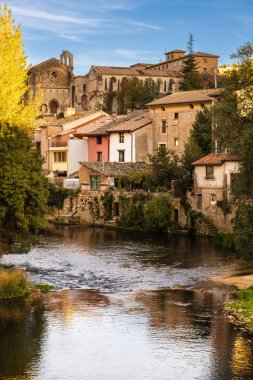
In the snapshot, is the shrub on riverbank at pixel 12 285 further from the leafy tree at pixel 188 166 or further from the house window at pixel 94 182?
the house window at pixel 94 182

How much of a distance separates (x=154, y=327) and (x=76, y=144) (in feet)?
177

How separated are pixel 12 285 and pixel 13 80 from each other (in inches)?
360

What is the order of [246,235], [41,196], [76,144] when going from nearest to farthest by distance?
[246,235], [41,196], [76,144]

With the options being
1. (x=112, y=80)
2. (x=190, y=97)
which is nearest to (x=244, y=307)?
(x=190, y=97)

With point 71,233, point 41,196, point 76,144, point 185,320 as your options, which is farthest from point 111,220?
point 185,320

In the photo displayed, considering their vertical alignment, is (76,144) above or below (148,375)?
above

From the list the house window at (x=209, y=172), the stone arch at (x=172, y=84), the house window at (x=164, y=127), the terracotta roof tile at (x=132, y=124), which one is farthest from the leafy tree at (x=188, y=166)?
the stone arch at (x=172, y=84)

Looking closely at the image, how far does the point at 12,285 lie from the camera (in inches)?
1293

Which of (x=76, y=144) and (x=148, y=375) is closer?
(x=148, y=375)

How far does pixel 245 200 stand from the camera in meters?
35.2

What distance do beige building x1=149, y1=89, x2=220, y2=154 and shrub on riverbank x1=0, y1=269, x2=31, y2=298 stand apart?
39.1 meters

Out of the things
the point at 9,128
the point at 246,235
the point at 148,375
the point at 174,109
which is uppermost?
the point at 174,109

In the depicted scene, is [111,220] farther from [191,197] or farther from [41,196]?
[41,196]

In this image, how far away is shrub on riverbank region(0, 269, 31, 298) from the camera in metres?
32.7
